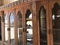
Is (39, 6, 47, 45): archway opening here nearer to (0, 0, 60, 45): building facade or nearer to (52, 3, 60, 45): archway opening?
(0, 0, 60, 45): building facade

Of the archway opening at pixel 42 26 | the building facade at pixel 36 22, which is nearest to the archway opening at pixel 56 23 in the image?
the building facade at pixel 36 22

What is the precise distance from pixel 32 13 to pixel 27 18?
201 millimetres

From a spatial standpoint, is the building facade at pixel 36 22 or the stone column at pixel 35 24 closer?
the building facade at pixel 36 22

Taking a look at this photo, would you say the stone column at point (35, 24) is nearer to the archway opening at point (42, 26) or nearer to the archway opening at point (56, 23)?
the archway opening at point (42, 26)

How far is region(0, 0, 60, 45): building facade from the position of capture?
2127 mm

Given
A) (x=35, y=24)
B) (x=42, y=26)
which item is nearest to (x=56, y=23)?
(x=42, y=26)

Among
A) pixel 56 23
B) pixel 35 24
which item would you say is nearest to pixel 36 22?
pixel 35 24

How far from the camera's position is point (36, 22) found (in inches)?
88.0

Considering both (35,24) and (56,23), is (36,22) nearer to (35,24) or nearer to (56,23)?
(35,24)

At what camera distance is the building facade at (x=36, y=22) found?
213 centimetres

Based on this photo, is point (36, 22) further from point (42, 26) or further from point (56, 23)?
point (56, 23)

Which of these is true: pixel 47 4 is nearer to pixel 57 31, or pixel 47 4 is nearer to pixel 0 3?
pixel 57 31

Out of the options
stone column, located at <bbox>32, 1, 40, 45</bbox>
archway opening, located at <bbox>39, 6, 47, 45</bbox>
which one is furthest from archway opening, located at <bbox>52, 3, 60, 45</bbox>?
stone column, located at <bbox>32, 1, 40, 45</bbox>

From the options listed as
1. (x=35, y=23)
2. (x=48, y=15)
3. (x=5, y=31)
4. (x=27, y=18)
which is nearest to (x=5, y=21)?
(x=5, y=31)
